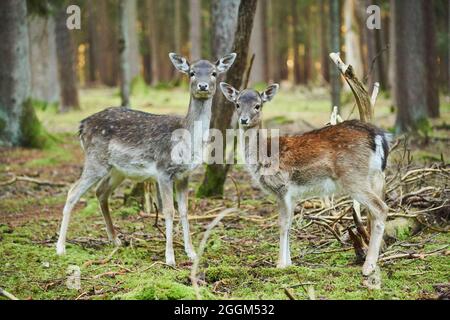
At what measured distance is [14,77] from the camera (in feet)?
51.8

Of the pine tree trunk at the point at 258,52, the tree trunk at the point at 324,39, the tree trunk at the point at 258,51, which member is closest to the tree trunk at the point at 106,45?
the tree trunk at the point at 324,39

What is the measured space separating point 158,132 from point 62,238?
5.51 feet

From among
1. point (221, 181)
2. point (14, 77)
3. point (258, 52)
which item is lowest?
point (221, 181)

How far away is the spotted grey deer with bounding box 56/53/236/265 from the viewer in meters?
8.49

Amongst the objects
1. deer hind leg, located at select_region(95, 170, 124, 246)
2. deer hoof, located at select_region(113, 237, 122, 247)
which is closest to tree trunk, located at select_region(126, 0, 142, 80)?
deer hind leg, located at select_region(95, 170, 124, 246)

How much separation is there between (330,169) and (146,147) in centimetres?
251

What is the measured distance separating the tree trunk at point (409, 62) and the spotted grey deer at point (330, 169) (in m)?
9.56

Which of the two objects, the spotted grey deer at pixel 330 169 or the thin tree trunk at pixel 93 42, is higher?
the thin tree trunk at pixel 93 42

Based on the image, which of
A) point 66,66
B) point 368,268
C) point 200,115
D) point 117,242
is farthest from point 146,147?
point 66,66

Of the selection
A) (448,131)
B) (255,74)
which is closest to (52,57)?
(255,74)

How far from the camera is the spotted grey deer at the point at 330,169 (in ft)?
23.4

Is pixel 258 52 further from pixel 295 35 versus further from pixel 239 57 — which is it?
pixel 239 57

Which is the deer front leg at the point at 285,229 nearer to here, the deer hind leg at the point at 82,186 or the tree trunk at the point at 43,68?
the deer hind leg at the point at 82,186

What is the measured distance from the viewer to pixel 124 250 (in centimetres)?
857
